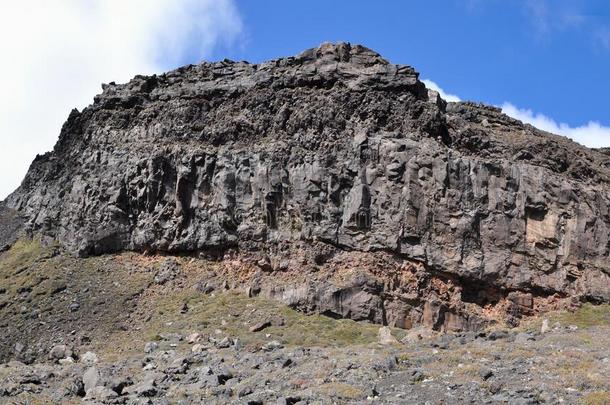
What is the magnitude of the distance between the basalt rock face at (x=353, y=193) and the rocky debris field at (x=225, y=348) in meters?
1.81

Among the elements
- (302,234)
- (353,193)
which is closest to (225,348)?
(302,234)

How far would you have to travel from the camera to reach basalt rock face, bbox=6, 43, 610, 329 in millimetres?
42594

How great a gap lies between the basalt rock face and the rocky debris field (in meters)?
1.81

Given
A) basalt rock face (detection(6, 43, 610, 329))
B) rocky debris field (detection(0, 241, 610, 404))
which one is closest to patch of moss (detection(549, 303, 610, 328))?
rocky debris field (detection(0, 241, 610, 404))

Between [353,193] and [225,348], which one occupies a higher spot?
[353,193]

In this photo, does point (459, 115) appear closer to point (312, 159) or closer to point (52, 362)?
point (312, 159)

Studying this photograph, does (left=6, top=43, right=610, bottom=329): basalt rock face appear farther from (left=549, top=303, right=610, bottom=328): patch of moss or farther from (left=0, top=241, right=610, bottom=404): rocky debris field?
(left=0, top=241, right=610, bottom=404): rocky debris field

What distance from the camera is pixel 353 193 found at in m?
44.1

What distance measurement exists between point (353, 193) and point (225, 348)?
40.8 ft

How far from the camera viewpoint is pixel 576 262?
43562 millimetres

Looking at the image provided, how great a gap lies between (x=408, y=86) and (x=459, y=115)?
24.2ft

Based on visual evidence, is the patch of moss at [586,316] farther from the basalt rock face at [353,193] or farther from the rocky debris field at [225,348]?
the basalt rock face at [353,193]

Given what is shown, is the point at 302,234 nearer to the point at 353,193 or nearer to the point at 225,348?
the point at 353,193

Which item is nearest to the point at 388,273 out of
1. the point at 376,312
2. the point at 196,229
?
the point at 376,312
